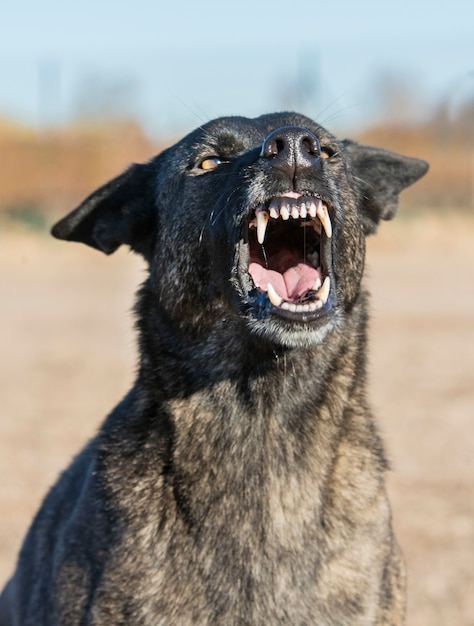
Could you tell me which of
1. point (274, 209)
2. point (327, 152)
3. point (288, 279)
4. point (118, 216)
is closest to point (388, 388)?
point (118, 216)

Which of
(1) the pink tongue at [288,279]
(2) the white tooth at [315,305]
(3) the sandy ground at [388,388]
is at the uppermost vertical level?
(1) the pink tongue at [288,279]

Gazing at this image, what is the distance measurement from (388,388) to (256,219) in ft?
22.2

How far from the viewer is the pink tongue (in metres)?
3.98

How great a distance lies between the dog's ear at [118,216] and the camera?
4652 mm

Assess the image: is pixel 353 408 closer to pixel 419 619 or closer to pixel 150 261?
pixel 150 261

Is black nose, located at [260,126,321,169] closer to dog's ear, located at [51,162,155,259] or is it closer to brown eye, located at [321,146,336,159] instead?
brown eye, located at [321,146,336,159]

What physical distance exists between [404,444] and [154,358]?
4.84 metres

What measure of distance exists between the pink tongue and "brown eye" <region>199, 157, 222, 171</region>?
468 mm

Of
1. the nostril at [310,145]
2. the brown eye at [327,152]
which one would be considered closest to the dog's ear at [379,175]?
the brown eye at [327,152]

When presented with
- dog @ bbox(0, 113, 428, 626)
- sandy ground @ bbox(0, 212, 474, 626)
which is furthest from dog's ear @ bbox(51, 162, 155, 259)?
sandy ground @ bbox(0, 212, 474, 626)

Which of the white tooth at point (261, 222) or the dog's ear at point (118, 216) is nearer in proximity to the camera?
the white tooth at point (261, 222)

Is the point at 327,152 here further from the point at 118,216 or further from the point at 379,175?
the point at 118,216

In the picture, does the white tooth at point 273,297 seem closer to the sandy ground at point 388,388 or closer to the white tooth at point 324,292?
the white tooth at point 324,292

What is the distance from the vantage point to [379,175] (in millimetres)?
4750
